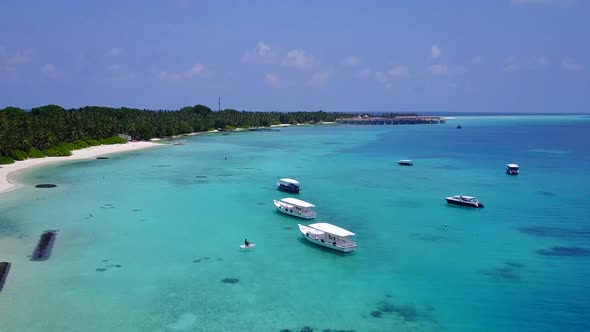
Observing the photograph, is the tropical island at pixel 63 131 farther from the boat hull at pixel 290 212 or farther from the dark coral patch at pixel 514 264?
the dark coral patch at pixel 514 264

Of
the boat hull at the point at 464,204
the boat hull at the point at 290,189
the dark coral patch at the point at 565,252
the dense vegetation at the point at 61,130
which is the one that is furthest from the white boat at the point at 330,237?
the dense vegetation at the point at 61,130

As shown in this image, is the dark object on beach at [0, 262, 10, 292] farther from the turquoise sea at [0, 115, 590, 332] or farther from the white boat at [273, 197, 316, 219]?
the white boat at [273, 197, 316, 219]

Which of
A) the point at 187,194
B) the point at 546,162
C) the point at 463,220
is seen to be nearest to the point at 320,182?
the point at 187,194

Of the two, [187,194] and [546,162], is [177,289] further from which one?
[546,162]

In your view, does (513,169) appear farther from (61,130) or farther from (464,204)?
(61,130)

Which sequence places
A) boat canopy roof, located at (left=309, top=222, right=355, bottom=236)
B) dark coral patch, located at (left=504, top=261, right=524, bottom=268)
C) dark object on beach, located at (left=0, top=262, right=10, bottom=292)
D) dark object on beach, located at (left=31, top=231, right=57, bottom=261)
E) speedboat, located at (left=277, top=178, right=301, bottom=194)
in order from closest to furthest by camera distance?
1. dark object on beach, located at (left=0, top=262, right=10, bottom=292)
2. dark coral patch, located at (left=504, top=261, right=524, bottom=268)
3. dark object on beach, located at (left=31, top=231, right=57, bottom=261)
4. boat canopy roof, located at (left=309, top=222, right=355, bottom=236)
5. speedboat, located at (left=277, top=178, right=301, bottom=194)

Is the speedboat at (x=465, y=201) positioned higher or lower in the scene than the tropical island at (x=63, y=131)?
lower

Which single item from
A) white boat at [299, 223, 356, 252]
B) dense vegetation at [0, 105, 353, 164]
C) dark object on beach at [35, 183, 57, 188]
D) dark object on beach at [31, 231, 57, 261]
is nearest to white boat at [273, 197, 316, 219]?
white boat at [299, 223, 356, 252]
